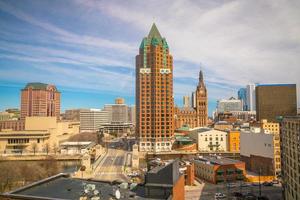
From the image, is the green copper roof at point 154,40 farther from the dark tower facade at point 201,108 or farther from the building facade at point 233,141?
the dark tower facade at point 201,108

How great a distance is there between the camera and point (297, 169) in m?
39.7

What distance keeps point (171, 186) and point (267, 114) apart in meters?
156

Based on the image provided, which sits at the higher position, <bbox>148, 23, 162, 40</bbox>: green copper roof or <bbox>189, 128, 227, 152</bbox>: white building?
<bbox>148, 23, 162, 40</bbox>: green copper roof

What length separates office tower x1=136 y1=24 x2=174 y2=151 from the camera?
120m

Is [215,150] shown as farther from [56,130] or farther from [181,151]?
[56,130]

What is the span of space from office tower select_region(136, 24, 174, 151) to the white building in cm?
1401

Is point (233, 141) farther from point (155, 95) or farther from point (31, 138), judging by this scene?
point (31, 138)

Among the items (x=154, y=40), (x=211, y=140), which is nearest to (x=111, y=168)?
(x=211, y=140)

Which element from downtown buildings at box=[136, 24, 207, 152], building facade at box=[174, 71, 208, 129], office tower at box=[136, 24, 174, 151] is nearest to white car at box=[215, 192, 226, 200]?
Result: downtown buildings at box=[136, 24, 207, 152]

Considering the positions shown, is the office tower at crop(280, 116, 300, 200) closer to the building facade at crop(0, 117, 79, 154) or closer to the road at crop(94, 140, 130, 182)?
the road at crop(94, 140, 130, 182)

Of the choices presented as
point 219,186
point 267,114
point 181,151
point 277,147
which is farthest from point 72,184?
point 267,114

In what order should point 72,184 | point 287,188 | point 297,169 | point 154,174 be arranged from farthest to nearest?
point 287,188
point 297,169
point 72,184
point 154,174

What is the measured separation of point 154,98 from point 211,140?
3349 centimetres

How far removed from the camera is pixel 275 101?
15962 cm
